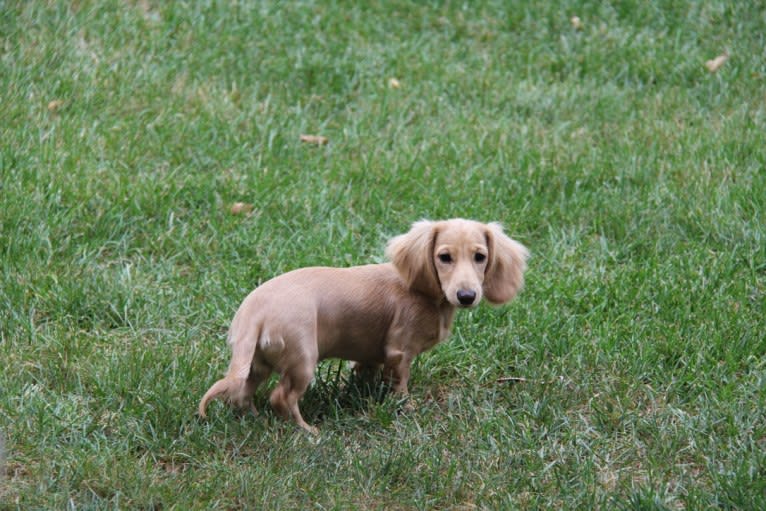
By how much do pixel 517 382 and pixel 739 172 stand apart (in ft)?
8.95

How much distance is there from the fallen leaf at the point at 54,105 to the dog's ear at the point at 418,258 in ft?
11.7

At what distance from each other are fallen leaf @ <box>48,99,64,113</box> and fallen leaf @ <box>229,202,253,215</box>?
1.65m

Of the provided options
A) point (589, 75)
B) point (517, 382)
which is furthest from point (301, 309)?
point (589, 75)

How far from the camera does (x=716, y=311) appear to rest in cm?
557

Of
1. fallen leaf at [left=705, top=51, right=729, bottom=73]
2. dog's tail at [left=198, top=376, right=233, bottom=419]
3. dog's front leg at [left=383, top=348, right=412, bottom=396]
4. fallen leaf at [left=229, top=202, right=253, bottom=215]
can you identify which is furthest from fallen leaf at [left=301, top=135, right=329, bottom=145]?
dog's tail at [left=198, top=376, right=233, bottom=419]

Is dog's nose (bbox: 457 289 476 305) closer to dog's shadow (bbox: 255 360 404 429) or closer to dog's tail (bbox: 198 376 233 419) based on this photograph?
dog's shadow (bbox: 255 360 404 429)

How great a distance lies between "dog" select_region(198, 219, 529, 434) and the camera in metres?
4.50

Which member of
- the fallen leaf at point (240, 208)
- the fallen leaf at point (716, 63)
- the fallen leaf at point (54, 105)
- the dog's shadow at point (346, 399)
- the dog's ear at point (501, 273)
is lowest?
the dog's shadow at point (346, 399)

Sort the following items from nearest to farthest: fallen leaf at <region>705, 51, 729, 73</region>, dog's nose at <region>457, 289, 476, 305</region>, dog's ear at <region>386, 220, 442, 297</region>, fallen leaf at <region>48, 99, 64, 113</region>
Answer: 1. dog's nose at <region>457, 289, 476, 305</region>
2. dog's ear at <region>386, 220, 442, 297</region>
3. fallen leaf at <region>48, 99, 64, 113</region>
4. fallen leaf at <region>705, 51, 729, 73</region>

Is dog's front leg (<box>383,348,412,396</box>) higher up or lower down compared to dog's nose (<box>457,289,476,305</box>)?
lower down

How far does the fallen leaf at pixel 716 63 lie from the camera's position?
28.4ft

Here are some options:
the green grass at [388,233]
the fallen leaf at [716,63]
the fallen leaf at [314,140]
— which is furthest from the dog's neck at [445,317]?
the fallen leaf at [716,63]

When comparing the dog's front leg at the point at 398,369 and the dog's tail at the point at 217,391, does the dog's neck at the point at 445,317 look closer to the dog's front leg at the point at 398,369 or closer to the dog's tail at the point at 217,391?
the dog's front leg at the point at 398,369

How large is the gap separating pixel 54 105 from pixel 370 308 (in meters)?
3.67
